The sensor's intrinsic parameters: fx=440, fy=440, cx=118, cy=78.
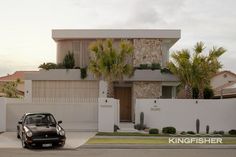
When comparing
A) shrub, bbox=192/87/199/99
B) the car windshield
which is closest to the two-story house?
shrub, bbox=192/87/199/99

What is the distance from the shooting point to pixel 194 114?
27.1 metres

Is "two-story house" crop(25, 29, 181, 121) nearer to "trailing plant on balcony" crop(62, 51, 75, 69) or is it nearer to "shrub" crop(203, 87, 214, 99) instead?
"trailing plant on balcony" crop(62, 51, 75, 69)

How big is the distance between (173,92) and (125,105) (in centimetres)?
387

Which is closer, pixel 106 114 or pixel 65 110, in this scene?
pixel 106 114

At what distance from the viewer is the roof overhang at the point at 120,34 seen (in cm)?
3316

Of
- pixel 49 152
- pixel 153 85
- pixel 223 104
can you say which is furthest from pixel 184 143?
pixel 153 85

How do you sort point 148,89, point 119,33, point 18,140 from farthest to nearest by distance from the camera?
point 119,33 < point 148,89 < point 18,140

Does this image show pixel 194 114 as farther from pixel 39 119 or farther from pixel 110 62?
pixel 39 119

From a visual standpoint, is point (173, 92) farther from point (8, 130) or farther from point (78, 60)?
point (8, 130)

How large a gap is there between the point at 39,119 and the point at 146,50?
15.4 m

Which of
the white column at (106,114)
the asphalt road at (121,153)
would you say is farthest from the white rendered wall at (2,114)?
the asphalt road at (121,153)

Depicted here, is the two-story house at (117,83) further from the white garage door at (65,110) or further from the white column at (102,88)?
the white garage door at (65,110)

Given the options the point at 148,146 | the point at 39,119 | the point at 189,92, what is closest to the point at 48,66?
the point at 189,92

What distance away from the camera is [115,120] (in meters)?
26.4
